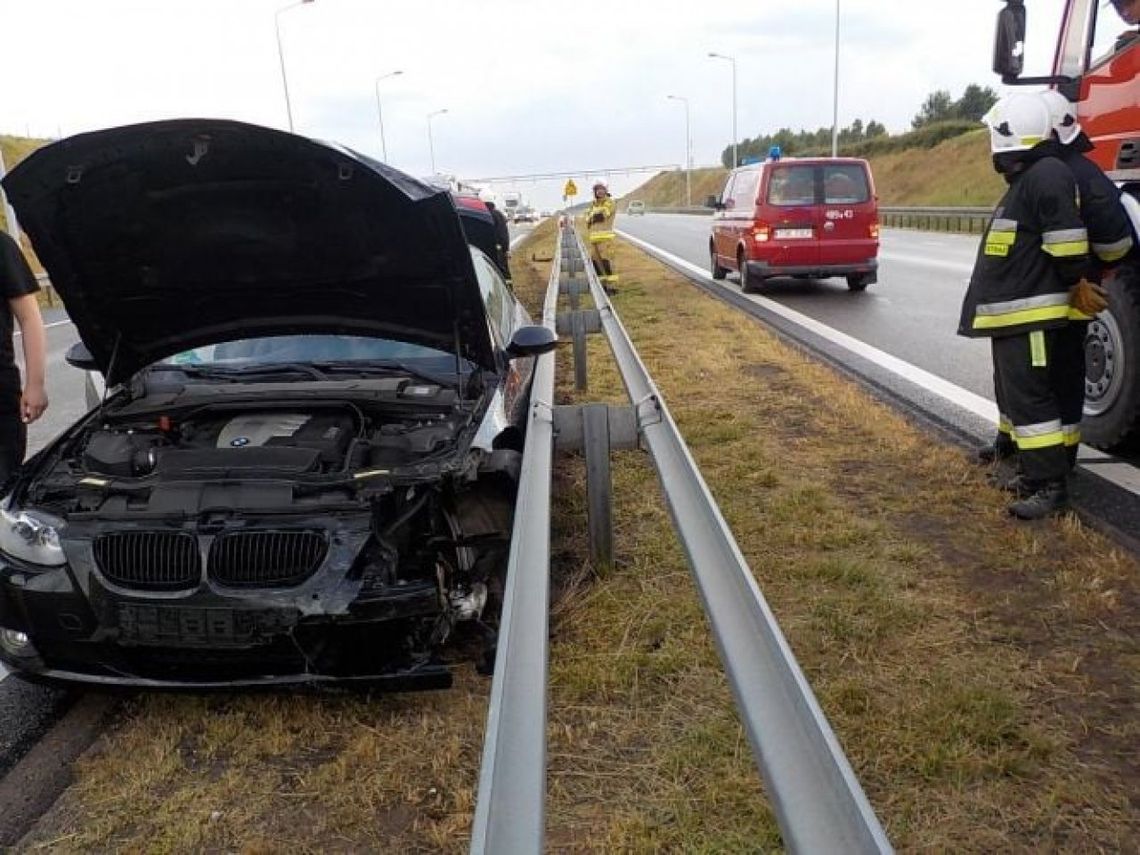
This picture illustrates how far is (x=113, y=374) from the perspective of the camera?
13.8 feet

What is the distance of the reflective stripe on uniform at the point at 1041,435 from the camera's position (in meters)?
4.39

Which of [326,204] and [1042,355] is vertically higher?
[326,204]

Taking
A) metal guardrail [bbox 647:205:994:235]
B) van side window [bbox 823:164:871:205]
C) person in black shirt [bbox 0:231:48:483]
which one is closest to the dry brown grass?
person in black shirt [bbox 0:231:48:483]

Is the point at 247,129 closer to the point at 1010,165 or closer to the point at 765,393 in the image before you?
the point at 1010,165

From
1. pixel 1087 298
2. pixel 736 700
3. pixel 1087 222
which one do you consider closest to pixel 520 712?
pixel 736 700

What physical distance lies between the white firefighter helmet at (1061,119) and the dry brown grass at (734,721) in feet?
5.81

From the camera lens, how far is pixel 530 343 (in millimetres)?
4238

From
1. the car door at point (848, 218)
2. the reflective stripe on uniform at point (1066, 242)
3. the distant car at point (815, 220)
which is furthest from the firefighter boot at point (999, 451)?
the car door at point (848, 218)

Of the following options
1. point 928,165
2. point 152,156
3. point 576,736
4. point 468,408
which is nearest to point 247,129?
point 152,156

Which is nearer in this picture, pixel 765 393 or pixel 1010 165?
pixel 1010 165

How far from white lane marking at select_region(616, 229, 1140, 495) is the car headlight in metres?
4.76

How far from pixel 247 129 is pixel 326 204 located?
42 centimetres

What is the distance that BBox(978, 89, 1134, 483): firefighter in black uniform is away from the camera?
4336 mm

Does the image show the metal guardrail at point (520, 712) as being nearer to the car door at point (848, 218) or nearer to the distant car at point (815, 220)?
the distant car at point (815, 220)
